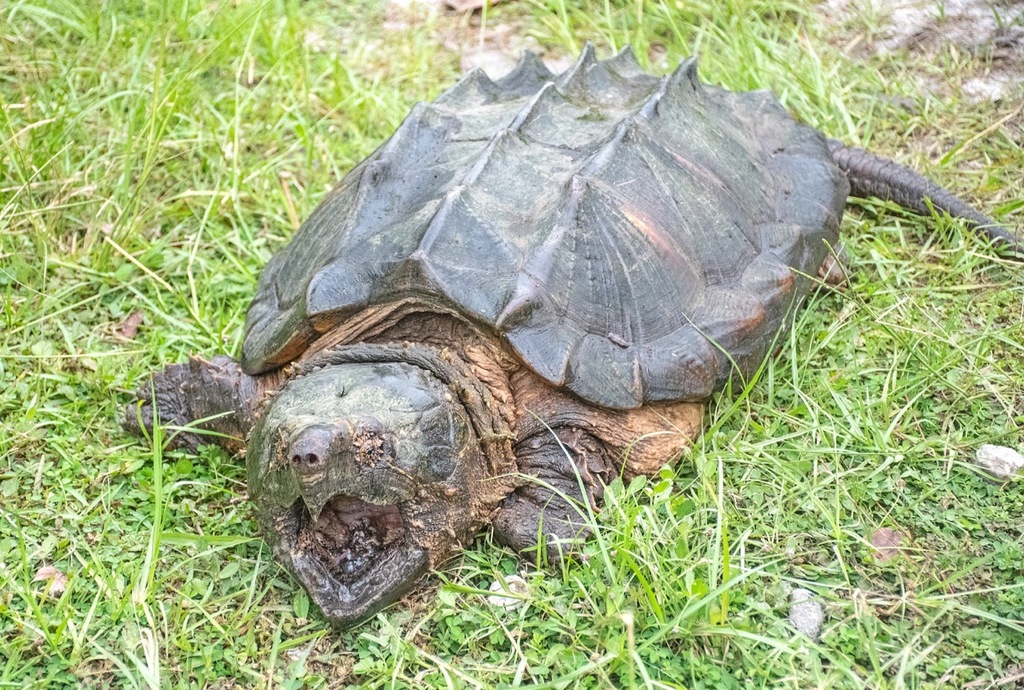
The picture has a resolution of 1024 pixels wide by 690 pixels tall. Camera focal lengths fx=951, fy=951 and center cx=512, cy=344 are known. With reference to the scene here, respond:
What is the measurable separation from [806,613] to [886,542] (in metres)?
0.37

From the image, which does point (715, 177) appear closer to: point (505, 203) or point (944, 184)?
point (505, 203)

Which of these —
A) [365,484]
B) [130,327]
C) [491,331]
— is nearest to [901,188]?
[491,331]

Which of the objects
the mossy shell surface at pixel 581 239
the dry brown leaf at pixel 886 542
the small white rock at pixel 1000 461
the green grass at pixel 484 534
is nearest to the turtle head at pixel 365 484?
the green grass at pixel 484 534

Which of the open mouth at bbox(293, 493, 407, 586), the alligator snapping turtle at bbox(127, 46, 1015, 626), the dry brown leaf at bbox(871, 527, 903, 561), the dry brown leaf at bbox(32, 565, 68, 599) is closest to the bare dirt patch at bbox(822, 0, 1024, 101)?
the alligator snapping turtle at bbox(127, 46, 1015, 626)

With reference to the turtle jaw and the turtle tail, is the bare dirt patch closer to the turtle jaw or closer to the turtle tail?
the turtle tail

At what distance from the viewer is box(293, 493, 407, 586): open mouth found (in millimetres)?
2469

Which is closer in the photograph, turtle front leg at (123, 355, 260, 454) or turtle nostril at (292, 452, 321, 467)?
turtle nostril at (292, 452, 321, 467)

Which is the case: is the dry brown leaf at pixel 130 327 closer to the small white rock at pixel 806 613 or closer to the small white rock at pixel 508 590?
the small white rock at pixel 508 590

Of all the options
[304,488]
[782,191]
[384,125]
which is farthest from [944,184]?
[304,488]

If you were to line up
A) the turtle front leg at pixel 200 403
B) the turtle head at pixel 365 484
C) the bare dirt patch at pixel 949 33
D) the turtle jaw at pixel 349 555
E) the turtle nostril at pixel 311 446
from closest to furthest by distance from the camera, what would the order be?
the turtle nostril at pixel 311 446, the turtle head at pixel 365 484, the turtle jaw at pixel 349 555, the turtle front leg at pixel 200 403, the bare dirt patch at pixel 949 33

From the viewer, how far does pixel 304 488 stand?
227cm

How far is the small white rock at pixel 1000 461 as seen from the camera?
2.71m

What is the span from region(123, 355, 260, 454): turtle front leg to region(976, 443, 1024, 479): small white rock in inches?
86.4

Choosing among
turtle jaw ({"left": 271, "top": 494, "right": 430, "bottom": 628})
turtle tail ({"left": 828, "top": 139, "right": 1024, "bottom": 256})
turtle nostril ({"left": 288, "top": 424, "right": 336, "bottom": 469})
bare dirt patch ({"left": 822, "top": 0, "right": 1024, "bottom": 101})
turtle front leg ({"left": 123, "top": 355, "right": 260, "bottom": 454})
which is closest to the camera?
turtle nostril ({"left": 288, "top": 424, "right": 336, "bottom": 469})
